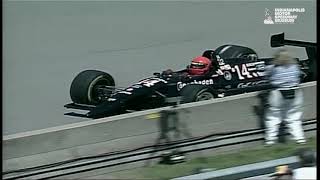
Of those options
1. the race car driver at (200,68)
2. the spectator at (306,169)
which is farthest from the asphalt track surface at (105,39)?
the spectator at (306,169)

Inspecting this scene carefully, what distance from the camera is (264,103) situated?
25.1ft

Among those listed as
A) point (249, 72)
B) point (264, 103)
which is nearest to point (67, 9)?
point (249, 72)

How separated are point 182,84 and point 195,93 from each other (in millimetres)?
333

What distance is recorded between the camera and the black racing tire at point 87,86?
357 inches

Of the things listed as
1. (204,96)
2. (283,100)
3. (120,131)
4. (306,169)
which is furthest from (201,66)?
(306,169)

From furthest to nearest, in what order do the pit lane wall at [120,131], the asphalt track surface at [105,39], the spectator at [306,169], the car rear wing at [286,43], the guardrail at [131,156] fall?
the car rear wing at [286,43] → the asphalt track surface at [105,39] → the pit lane wall at [120,131] → the guardrail at [131,156] → the spectator at [306,169]

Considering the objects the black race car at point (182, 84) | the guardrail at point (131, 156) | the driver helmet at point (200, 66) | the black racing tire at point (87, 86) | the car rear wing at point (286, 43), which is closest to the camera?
the guardrail at point (131, 156)

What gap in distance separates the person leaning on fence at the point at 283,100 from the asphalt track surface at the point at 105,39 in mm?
2596

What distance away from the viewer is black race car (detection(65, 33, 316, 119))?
8.66 m

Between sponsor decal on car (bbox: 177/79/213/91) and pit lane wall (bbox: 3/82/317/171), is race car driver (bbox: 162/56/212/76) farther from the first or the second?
pit lane wall (bbox: 3/82/317/171)

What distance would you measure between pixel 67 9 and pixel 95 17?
0.44 metres

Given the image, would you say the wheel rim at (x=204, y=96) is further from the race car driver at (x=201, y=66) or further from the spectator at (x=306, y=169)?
the spectator at (x=306, y=169)

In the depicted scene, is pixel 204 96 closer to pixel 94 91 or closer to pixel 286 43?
pixel 94 91

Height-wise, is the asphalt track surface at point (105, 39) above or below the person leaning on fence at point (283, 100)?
above
